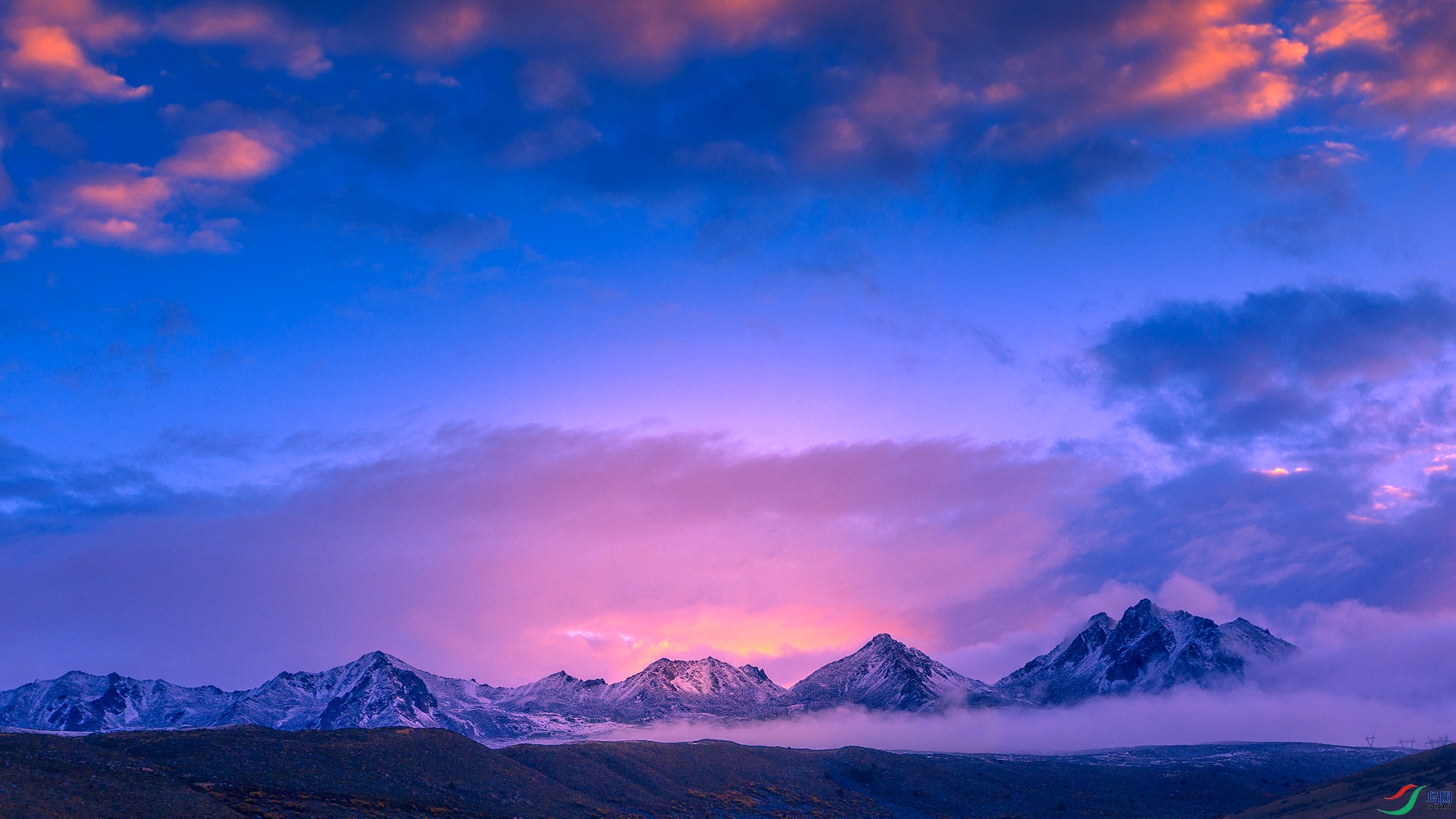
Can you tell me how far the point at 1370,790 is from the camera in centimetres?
11938

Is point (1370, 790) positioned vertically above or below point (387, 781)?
above

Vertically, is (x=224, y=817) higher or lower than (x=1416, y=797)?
lower

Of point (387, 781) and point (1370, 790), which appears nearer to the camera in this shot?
point (1370, 790)

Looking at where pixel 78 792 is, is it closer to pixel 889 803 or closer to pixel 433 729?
pixel 433 729

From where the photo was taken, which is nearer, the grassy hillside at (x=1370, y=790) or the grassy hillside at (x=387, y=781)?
the grassy hillside at (x=387, y=781)

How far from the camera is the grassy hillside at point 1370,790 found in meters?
109

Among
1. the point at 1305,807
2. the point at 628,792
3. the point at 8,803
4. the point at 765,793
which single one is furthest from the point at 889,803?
the point at 8,803

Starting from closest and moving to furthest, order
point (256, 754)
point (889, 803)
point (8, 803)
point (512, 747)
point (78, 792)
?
point (8, 803)
point (78, 792)
point (256, 754)
point (512, 747)
point (889, 803)

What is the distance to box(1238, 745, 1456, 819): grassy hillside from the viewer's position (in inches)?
4291

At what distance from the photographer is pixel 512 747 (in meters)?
181

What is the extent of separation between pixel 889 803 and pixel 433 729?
95.0m

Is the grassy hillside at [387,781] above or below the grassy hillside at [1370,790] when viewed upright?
below

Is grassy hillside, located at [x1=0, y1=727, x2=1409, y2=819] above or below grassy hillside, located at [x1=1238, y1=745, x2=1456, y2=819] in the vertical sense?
below

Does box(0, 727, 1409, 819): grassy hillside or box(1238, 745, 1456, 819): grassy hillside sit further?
box(1238, 745, 1456, 819): grassy hillside
